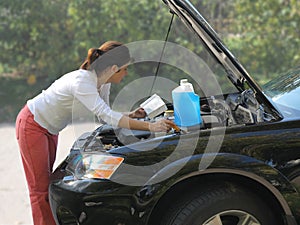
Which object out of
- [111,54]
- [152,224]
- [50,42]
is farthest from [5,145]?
[152,224]

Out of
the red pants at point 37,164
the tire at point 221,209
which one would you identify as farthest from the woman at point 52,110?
the tire at point 221,209

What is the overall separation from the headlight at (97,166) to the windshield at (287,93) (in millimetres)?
1144

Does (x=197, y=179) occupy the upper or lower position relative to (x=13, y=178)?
upper

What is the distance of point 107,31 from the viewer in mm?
7988

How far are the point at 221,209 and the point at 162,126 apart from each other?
2.27 feet

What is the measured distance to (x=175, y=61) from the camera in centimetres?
774

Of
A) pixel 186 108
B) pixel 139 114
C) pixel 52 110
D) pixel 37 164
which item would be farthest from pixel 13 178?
pixel 186 108

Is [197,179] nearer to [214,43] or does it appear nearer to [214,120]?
[214,120]

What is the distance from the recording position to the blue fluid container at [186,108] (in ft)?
11.6

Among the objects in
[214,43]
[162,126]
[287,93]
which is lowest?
[162,126]

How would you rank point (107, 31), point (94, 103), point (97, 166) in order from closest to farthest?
point (97, 166) → point (94, 103) → point (107, 31)

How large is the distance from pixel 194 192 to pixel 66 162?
1.05 meters

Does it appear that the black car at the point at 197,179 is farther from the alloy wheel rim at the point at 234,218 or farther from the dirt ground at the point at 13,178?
the dirt ground at the point at 13,178

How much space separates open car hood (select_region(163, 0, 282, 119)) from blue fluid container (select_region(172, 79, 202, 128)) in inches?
13.4
